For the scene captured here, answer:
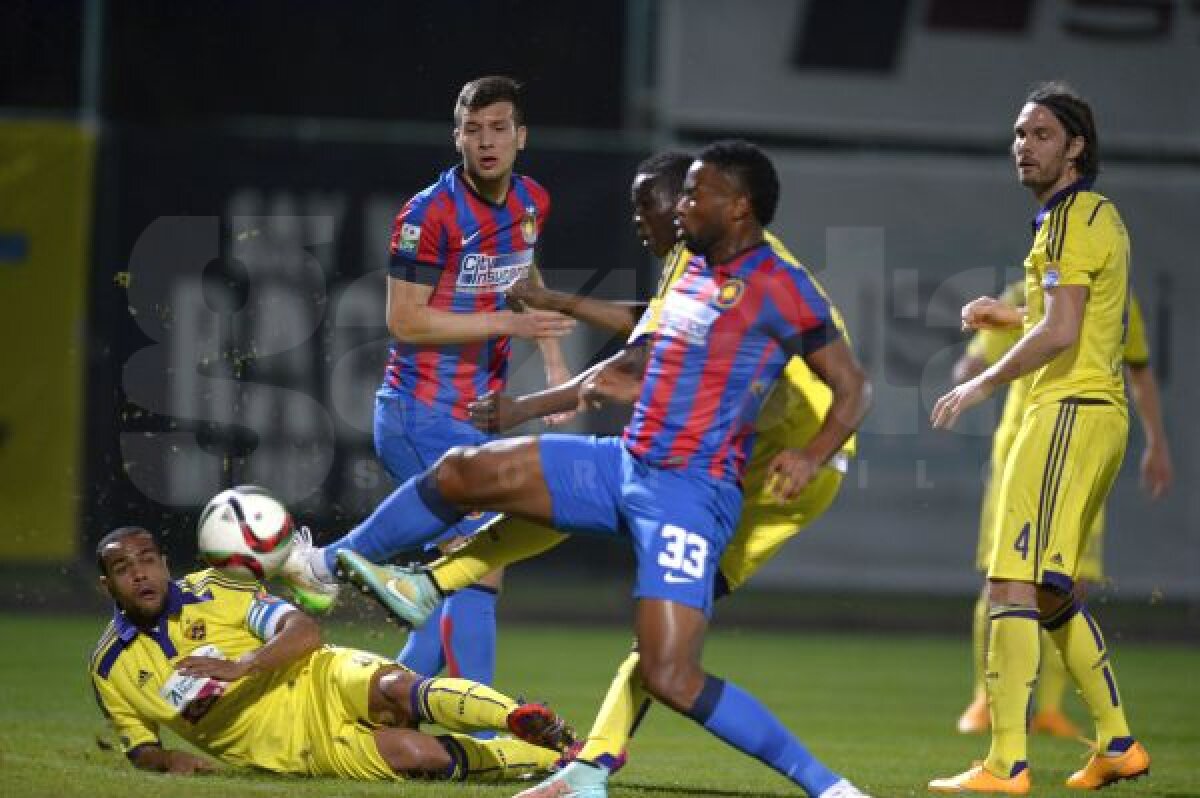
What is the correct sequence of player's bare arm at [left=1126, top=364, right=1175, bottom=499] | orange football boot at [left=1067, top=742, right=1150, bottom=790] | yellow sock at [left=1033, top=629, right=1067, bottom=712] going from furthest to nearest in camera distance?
yellow sock at [left=1033, top=629, right=1067, bottom=712]
player's bare arm at [left=1126, top=364, right=1175, bottom=499]
orange football boot at [left=1067, top=742, right=1150, bottom=790]

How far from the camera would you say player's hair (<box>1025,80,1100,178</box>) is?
6.36m

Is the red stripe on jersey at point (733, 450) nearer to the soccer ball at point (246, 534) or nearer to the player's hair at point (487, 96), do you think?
the soccer ball at point (246, 534)

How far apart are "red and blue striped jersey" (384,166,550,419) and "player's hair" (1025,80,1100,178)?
191 cm

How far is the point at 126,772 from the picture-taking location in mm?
6074

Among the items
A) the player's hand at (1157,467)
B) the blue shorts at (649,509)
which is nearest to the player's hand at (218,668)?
the blue shorts at (649,509)

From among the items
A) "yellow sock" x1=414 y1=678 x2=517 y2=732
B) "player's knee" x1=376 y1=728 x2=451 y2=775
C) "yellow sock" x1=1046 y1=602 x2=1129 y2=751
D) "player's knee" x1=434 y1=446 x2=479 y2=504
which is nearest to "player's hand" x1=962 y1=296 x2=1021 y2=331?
"yellow sock" x1=1046 y1=602 x2=1129 y2=751

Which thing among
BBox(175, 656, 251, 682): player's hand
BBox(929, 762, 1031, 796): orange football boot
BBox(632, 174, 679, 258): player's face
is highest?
BBox(632, 174, 679, 258): player's face

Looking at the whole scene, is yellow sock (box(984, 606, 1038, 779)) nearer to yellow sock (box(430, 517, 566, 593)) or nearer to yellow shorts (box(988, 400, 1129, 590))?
yellow shorts (box(988, 400, 1129, 590))

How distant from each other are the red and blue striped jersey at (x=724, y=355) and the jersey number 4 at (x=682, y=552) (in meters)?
0.21

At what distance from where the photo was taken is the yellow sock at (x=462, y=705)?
6.10m

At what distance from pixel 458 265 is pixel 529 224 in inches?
13.2

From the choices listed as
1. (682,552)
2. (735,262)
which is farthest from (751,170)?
(682,552)

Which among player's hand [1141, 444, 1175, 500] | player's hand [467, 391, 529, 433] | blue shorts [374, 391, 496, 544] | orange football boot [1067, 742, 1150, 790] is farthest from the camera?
player's hand [1141, 444, 1175, 500]

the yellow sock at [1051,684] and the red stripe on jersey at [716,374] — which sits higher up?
the red stripe on jersey at [716,374]
